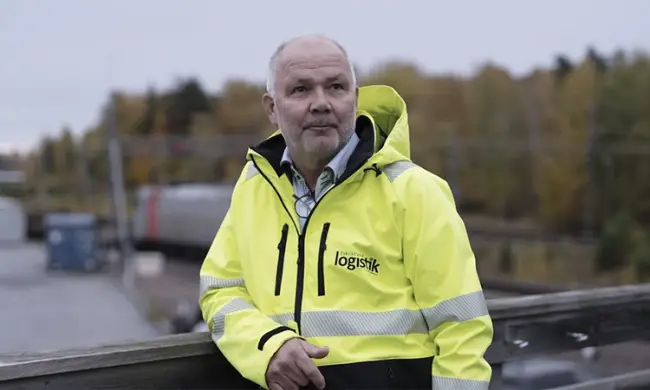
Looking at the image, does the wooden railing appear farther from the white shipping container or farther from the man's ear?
the white shipping container

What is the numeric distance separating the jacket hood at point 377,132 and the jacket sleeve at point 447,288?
0.14 meters

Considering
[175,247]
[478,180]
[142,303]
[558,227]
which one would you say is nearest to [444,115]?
[478,180]

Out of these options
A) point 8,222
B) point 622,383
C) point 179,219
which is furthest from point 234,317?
point 179,219

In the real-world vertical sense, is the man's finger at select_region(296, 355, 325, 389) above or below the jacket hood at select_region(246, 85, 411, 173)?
below

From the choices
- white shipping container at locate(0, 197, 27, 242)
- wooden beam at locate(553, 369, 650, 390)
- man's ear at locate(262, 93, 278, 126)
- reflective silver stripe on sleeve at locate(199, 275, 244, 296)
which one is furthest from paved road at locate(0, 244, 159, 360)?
man's ear at locate(262, 93, 278, 126)

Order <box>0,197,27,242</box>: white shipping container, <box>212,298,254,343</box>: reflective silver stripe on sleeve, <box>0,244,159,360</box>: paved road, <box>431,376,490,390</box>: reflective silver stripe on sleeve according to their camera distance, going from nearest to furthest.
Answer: <box>431,376,490,390</box>: reflective silver stripe on sleeve < <box>212,298,254,343</box>: reflective silver stripe on sleeve < <box>0,244,159,360</box>: paved road < <box>0,197,27,242</box>: white shipping container

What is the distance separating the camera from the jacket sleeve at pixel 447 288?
2320mm

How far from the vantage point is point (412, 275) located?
7.86 feet

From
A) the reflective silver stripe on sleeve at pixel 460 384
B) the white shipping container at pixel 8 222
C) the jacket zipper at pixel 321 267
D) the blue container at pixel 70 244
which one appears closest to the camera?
the reflective silver stripe on sleeve at pixel 460 384

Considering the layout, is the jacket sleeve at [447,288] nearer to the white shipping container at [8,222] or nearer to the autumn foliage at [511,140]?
the autumn foliage at [511,140]

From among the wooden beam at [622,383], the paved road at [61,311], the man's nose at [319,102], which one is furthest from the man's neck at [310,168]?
the paved road at [61,311]

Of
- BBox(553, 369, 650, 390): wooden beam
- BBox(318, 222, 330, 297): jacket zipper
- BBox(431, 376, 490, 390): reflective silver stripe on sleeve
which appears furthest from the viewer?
BBox(553, 369, 650, 390): wooden beam

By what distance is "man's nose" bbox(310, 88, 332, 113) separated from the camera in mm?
2420

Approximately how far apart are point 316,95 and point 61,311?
2586 cm
